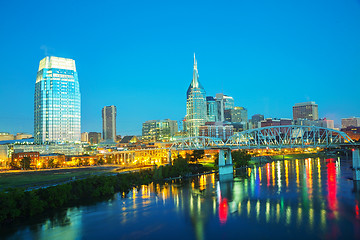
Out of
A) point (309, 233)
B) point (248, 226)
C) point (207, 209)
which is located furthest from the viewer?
point (207, 209)

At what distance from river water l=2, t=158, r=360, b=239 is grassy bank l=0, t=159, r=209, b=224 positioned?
220 cm

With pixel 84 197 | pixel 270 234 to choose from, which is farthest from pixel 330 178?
pixel 84 197

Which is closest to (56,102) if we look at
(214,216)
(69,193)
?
(69,193)

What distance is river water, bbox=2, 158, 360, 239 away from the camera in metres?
32.2

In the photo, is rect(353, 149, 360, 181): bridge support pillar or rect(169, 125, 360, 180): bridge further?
rect(169, 125, 360, 180): bridge

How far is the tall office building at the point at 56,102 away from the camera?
134750 millimetres

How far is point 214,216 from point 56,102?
4496 inches

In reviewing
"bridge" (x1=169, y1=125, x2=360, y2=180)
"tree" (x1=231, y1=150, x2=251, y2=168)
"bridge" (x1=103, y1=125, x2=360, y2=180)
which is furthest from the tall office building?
"tree" (x1=231, y1=150, x2=251, y2=168)

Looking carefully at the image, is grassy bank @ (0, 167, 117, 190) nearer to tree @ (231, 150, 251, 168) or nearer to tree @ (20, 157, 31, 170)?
tree @ (20, 157, 31, 170)

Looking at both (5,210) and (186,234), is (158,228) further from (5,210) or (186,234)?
(5,210)

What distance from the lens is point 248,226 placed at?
34.2 metres

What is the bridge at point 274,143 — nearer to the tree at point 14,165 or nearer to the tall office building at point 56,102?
the tree at point 14,165

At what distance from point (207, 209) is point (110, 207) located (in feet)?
42.9

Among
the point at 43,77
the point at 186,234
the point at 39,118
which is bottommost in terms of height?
the point at 186,234
